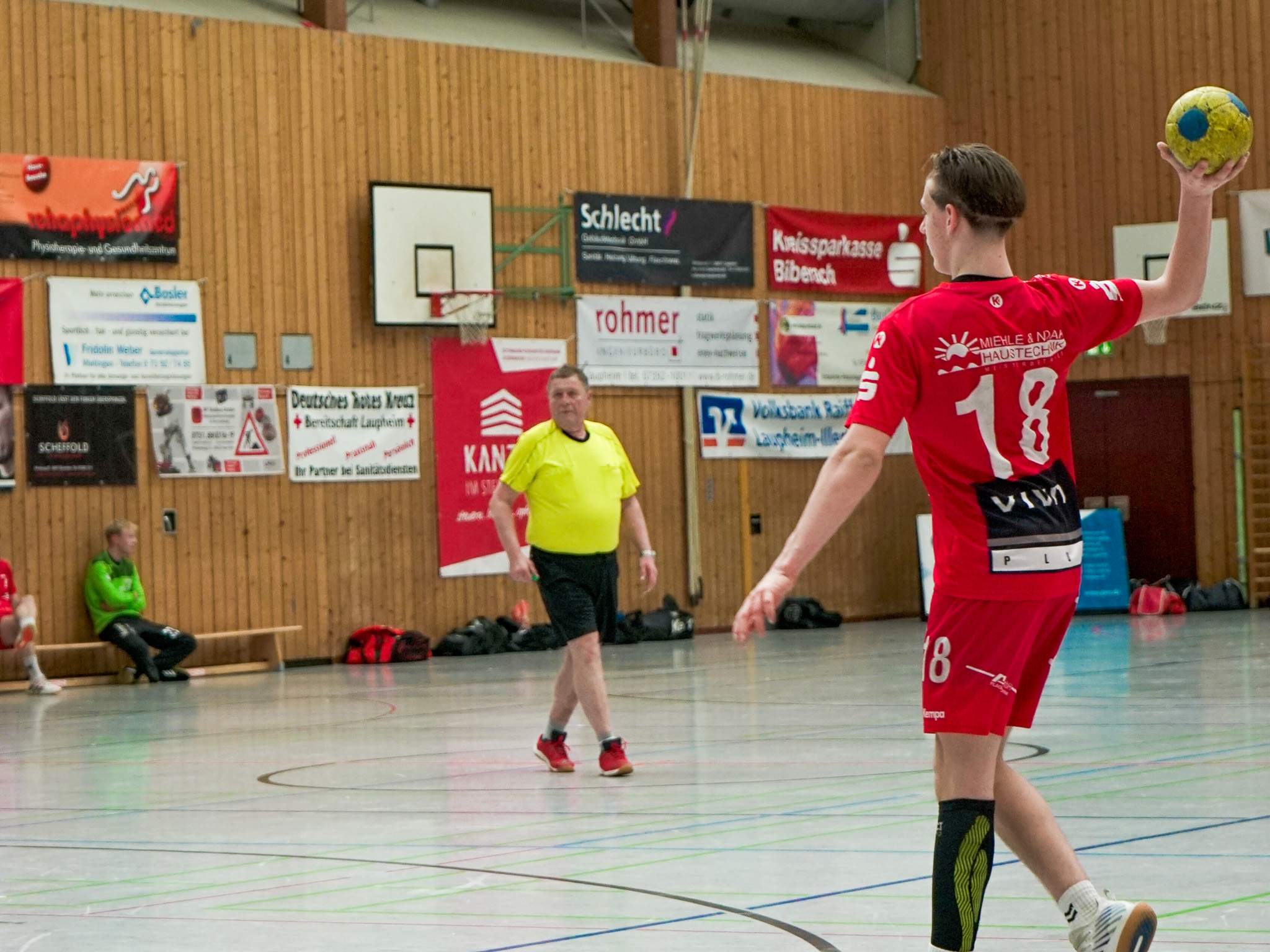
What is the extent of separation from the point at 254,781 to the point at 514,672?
310 inches

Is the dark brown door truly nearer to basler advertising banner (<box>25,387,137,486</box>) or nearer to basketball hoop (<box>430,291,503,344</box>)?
basketball hoop (<box>430,291,503,344</box>)

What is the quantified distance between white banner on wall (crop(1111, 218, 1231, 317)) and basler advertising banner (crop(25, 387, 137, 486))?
1216 cm

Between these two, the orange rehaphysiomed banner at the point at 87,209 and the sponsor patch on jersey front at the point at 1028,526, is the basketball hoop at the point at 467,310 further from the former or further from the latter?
the sponsor patch on jersey front at the point at 1028,526

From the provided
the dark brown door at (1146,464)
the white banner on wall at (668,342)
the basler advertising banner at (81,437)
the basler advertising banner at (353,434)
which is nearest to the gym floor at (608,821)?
the basler advertising banner at (81,437)

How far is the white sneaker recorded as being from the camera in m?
3.87

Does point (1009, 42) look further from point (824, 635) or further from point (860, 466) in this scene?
point (860, 466)

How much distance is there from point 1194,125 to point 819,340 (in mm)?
19373

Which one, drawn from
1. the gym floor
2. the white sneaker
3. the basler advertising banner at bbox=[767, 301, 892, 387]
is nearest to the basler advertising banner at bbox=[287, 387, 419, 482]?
the basler advertising banner at bbox=[767, 301, 892, 387]

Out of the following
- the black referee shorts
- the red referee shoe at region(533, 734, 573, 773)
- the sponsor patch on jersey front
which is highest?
the sponsor patch on jersey front

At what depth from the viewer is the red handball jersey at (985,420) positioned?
3791 mm

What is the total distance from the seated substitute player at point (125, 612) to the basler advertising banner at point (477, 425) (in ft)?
11.7

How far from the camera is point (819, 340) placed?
23.3 m

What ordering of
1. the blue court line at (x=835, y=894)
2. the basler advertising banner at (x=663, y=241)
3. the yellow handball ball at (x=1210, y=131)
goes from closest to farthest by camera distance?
the yellow handball ball at (x=1210, y=131)
the blue court line at (x=835, y=894)
the basler advertising banner at (x=663, y=241)

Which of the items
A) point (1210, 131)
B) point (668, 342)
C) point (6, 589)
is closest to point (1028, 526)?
point (1210, 131)
